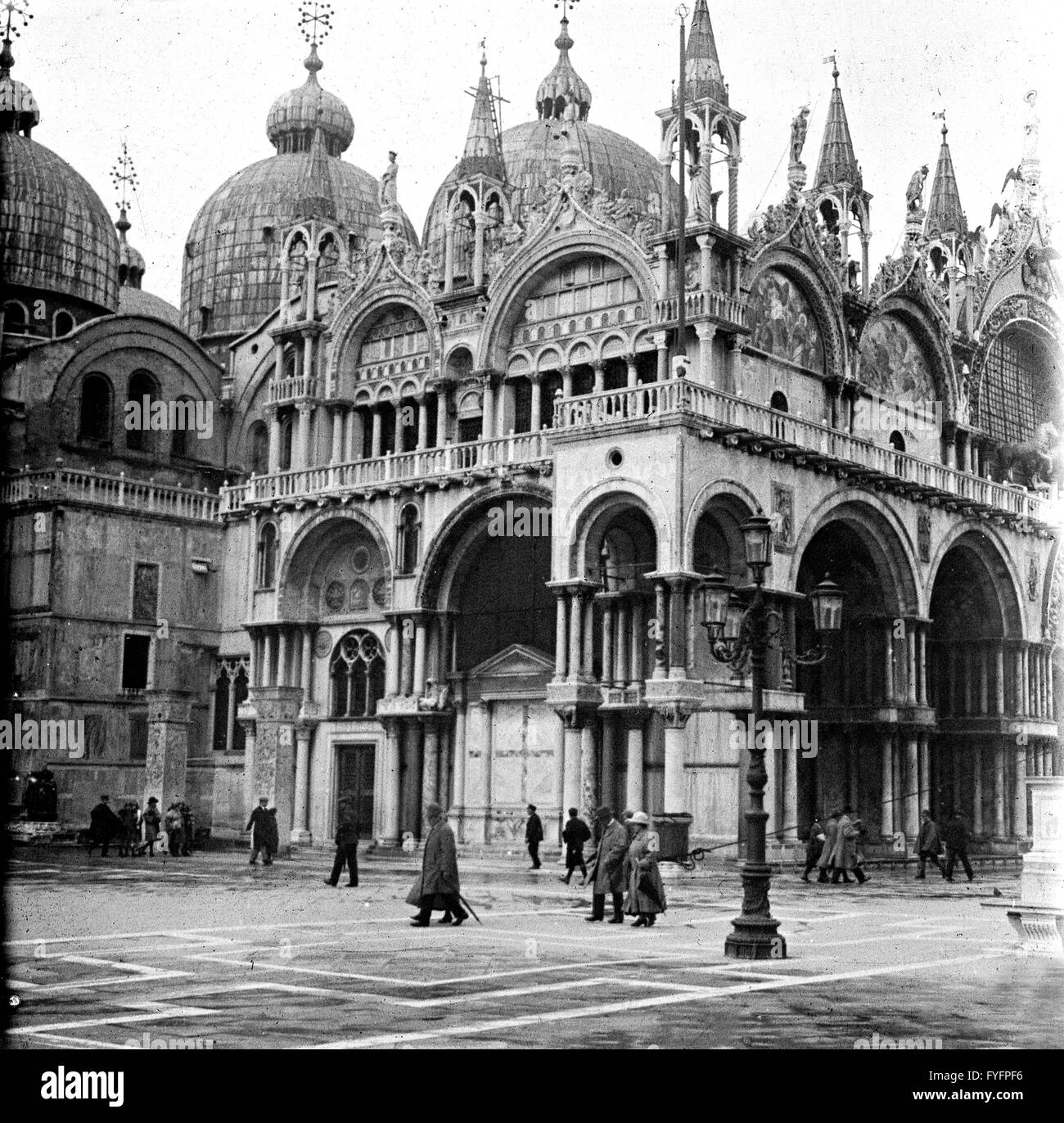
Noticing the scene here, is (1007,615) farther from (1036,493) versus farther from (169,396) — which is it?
(169,396)

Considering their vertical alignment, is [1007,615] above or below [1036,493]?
below

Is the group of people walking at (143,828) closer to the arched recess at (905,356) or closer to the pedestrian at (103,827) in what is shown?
the pedestrian at (103,827)

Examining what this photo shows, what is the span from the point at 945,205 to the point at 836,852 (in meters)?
23.9

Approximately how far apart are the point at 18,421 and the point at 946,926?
29726 millimetres

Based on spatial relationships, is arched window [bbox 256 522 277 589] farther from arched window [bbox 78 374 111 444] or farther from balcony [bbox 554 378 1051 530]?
balcony [bbox 554 378 1051 530]

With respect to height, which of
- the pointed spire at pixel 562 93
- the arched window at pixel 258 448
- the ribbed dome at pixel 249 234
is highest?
the pointed spire at pixel 562 93

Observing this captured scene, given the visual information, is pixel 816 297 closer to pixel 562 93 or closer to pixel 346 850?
pixel 346 850

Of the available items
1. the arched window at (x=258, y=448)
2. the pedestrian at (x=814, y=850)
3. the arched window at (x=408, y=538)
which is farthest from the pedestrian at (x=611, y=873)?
the arched window at (x=258, y=448)

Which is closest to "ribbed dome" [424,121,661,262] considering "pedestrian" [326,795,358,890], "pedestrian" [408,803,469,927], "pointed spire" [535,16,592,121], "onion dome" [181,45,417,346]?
"pointed spire" [535,16,592,121]

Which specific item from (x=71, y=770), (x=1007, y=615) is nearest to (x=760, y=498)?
(x=1007, y=615)

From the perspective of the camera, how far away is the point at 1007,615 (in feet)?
126

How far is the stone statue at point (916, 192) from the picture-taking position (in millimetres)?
40938

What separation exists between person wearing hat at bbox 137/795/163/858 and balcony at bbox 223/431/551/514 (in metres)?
8.37

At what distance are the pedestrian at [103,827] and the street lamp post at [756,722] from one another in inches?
760
